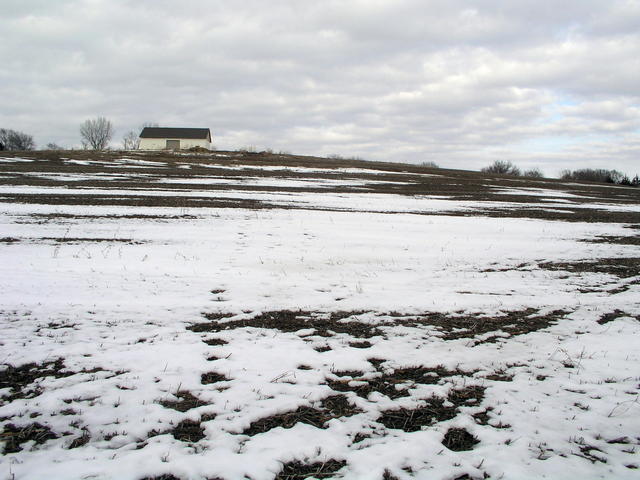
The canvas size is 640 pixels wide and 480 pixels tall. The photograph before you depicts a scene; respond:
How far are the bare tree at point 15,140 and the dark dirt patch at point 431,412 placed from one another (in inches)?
5649

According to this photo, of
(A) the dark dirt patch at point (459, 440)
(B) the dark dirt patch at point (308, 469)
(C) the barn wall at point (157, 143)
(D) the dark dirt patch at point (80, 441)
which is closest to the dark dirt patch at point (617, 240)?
(A) the dark dirt patch at point (459, 440)

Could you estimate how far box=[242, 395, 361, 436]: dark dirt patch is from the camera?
3.61m

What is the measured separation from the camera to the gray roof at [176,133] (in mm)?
80812

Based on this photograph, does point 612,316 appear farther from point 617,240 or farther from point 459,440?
point 617,240

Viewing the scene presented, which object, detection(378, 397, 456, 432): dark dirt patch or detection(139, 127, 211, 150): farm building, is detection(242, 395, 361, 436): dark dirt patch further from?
detection(139, 127, 211, 150): farm building

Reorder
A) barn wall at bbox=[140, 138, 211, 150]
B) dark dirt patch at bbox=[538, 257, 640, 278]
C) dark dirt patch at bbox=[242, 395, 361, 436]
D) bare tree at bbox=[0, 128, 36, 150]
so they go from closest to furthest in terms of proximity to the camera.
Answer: dark dirt patch at bbox=[242, 395, 361, 436] → dark dirt patch at bbox=[538, 257, 640, 278] → barn wall at bbox=[140, 138, 211, 150] → bare tree at bbox=[0, 128, 36, 150]

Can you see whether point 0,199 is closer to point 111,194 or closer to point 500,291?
point 111,194

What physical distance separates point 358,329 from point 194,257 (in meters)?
5.23

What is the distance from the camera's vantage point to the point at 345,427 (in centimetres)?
360

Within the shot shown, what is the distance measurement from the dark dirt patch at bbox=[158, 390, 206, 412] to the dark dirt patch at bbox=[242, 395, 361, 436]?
2.09 ft

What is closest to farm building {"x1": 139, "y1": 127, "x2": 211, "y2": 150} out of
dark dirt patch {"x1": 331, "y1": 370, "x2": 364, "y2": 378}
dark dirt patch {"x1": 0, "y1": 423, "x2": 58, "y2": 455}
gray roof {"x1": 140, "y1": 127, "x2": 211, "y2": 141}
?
gray roof {"x1": 140, "y1": 127, "x2": 211, "y2": 141}

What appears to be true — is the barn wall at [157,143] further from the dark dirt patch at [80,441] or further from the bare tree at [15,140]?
the dark dirt patch at [80,441]

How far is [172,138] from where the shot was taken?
80500mm

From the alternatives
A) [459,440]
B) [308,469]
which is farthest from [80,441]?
[459,440]
